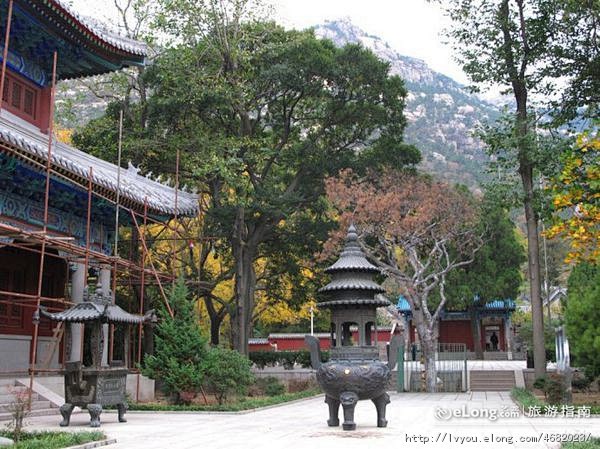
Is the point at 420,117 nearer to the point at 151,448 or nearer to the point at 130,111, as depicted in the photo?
the point at 130,111

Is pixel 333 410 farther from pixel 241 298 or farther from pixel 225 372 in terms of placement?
pixel 241 298

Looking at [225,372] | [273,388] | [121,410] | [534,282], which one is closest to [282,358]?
[273,388]

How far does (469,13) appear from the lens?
20.0 metres

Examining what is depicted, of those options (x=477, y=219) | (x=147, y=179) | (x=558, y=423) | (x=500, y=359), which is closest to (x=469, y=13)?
(x=477, y=219)

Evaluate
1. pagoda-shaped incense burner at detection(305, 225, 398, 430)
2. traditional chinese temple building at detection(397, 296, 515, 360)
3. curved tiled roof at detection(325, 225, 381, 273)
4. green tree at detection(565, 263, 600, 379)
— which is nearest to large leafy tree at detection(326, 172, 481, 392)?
green tree at detection(565, 263, 600, 379)

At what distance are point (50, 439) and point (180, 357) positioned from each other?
7132 millimetres

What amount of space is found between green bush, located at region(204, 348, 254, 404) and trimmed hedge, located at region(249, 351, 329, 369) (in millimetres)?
13644

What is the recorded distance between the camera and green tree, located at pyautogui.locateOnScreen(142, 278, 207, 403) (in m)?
16.0

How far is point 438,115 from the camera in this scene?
120562mm


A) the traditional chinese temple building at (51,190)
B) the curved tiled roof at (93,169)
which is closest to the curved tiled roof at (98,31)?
the traditional chinese temple building at (51,190)

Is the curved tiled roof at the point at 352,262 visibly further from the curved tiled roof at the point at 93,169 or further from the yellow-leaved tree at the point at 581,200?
the curved tiled roof at the point at 93,169

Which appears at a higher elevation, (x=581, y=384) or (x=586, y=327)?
(x=586, y=327)

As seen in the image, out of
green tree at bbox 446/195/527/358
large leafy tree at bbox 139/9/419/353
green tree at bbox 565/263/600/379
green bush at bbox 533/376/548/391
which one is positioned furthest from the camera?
green tree at bbox 446/195/527/358

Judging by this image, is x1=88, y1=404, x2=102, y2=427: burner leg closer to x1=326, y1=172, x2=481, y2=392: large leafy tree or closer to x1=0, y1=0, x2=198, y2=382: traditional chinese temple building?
x1=0, y1=0, x2=198, y2=382: traditional chinese temple building
